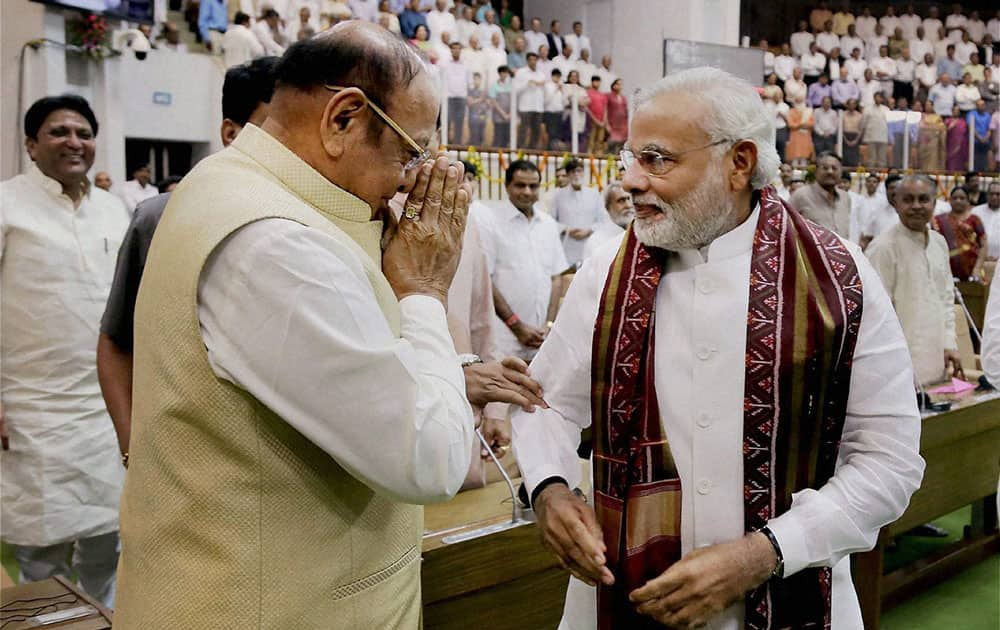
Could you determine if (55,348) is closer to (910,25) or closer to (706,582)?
(706,582)

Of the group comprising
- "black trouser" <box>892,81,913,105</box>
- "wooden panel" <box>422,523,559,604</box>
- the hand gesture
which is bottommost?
"wooden panel" <box>422,523,559,604</box>

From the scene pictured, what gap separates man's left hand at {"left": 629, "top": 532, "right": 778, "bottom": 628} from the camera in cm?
150

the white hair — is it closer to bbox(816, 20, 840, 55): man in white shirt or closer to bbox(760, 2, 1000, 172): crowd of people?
bbox(760, 2, 1000, 172): crowd of people

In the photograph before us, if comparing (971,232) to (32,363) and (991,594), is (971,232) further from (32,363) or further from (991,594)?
(32,363)

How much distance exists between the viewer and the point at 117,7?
9.52 meters

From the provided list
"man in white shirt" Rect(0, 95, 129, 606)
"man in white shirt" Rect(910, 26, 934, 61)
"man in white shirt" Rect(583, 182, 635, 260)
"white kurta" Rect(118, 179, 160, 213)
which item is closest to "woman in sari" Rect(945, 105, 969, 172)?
"man in white shirt" Rect(910, 26, 934, 61)

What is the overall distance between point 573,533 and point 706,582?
23 cm

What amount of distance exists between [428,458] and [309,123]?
48 centimetres

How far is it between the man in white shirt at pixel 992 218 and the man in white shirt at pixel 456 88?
5.78m

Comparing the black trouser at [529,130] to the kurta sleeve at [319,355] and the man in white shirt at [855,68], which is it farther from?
the kurta sleeve at [319,355]

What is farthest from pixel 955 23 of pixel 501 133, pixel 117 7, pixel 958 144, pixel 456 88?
pixel 117 7

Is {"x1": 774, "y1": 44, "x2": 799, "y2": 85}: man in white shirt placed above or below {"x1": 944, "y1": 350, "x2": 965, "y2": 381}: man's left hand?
above

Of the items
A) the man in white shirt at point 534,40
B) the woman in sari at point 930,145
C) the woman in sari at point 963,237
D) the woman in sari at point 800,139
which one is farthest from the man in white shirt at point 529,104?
the woman in sari at point 930,145

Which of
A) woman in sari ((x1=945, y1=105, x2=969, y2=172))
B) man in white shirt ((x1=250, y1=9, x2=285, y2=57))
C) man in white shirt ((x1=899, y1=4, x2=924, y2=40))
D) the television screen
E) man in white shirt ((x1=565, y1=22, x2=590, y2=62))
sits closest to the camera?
the television screen
